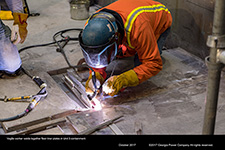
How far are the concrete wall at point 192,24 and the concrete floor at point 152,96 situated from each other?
0.13 m

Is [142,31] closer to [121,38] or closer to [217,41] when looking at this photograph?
[121,38]

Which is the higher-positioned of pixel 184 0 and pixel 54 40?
pixel 184 0

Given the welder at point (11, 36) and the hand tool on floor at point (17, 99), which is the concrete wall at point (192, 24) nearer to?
the welder at point (11, 36)

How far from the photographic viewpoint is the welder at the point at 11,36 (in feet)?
11.0

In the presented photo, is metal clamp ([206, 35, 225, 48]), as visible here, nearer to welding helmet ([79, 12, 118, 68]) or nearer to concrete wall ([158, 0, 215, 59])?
welding helmet ([79, 12, 118, 68])

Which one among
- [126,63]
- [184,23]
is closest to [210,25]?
[184,23]

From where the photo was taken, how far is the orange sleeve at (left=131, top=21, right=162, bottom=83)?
289 cm

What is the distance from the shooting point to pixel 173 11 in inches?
162

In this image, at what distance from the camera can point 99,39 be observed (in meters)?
2.66

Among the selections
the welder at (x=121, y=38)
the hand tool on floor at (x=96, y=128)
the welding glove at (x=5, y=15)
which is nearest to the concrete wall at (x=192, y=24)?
the welder at (x=121, y=38)

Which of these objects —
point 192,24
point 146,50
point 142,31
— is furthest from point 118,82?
point 192,24

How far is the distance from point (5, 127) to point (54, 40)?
6.92 feet

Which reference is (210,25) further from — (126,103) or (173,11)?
(126,103)
